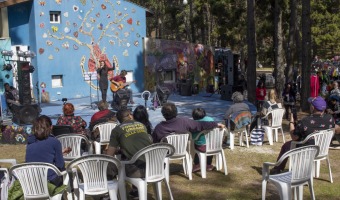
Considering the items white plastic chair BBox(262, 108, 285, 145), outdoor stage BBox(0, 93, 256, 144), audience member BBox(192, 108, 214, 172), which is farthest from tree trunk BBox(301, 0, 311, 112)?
audience member BBox(192, 108, 214, 172)

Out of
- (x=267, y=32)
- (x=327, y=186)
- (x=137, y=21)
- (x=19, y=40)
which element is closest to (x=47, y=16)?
(x=19, y=40)

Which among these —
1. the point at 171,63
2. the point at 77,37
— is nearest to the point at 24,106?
the point at 77,37

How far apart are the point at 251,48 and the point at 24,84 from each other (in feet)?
25.5

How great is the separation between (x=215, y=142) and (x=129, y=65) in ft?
47.7

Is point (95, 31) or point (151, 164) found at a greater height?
point (95, 31)

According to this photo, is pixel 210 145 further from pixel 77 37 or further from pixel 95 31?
pixel 95 31

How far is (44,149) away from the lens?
15.0 ft

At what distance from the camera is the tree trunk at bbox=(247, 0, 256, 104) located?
15.0 metres

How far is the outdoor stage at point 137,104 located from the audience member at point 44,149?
5.71 metres

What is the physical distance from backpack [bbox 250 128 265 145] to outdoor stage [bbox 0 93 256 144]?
4029 mm

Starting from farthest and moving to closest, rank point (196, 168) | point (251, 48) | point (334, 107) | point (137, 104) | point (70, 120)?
point (137, 104) → point (251, 48) → point (334, 107) → point (196, 168) → point (70, 120)

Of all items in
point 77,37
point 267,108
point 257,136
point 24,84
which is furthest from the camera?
point 77,37

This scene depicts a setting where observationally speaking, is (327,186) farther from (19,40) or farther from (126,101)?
(19,40)

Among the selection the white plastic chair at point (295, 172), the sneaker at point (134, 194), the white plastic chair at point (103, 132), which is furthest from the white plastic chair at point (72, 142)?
the white plastic chair at point (295, 172)
